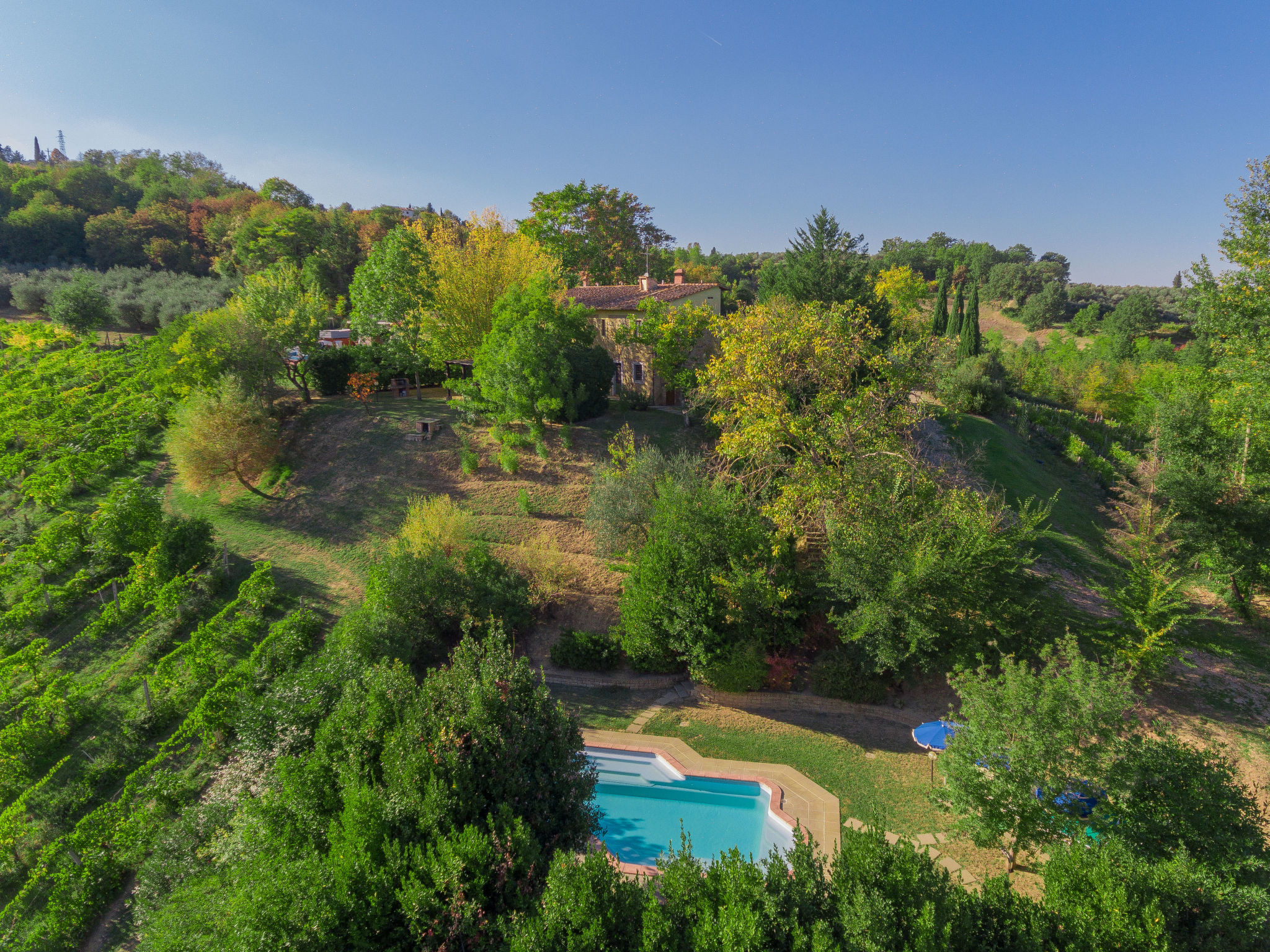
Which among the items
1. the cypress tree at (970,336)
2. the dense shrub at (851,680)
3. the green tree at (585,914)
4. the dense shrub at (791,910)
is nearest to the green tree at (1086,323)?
the cypress tree at (970,336)

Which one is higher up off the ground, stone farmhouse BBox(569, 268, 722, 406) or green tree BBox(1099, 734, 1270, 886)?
stone farmhouse BBox(569, 268, 722, 406)

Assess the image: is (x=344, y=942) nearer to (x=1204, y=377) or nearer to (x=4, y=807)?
(x=4, y=807)

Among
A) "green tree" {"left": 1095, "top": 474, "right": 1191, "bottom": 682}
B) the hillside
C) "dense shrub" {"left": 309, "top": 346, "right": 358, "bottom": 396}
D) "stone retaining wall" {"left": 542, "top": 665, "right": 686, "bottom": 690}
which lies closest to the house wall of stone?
the hillside

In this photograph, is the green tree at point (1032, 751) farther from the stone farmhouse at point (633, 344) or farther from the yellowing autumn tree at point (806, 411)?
the stone farmhouse at point (633, 344)

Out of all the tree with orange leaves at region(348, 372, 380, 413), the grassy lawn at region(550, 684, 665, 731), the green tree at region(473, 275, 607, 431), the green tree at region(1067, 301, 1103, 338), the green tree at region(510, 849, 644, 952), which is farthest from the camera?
the green tree at region(1067, 301, 1103, 338)

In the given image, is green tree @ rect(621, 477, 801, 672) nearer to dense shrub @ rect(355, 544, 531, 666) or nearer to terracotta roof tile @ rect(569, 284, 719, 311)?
dense shrub @ rect(355, 544, 531, 666)
